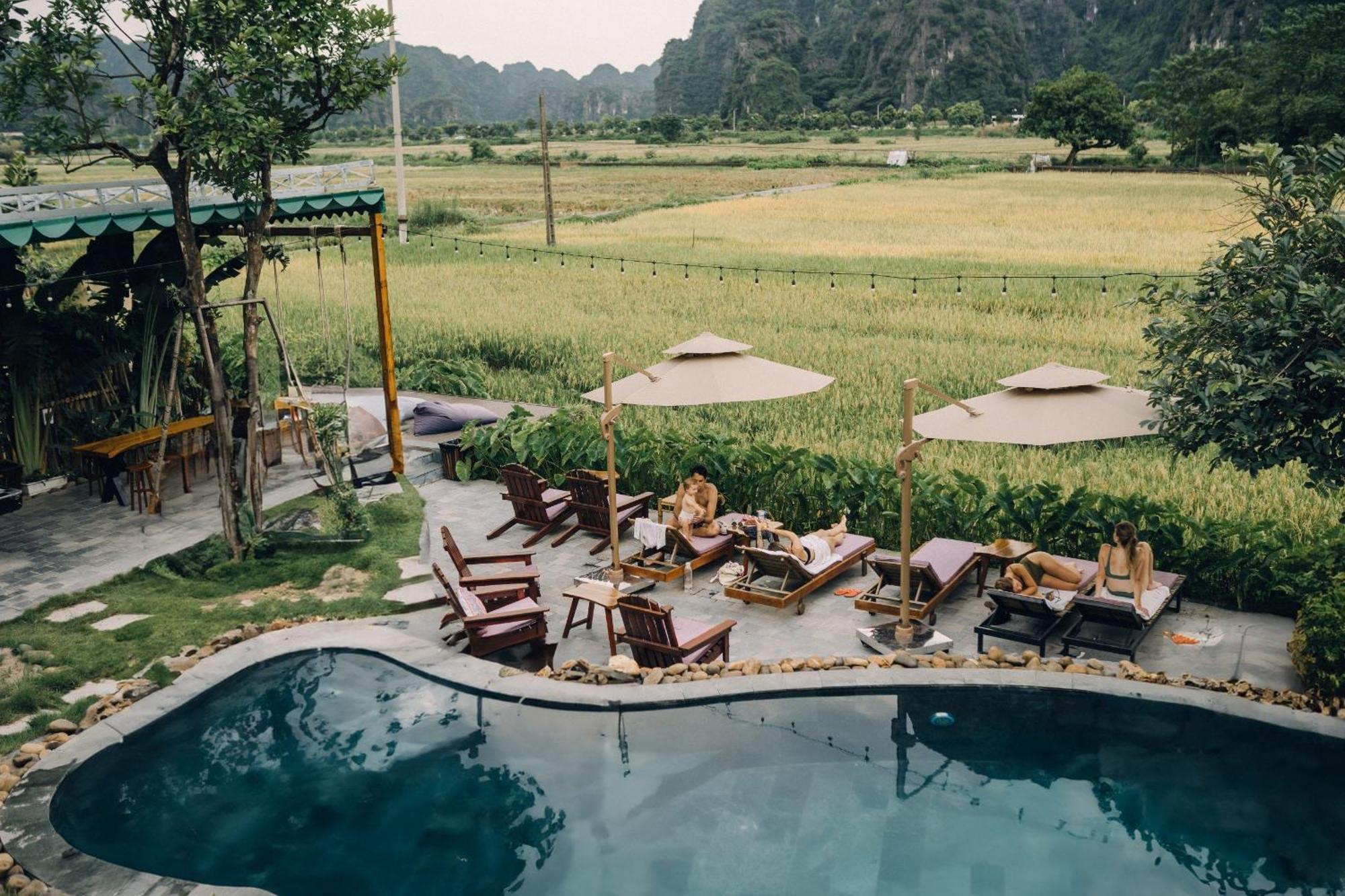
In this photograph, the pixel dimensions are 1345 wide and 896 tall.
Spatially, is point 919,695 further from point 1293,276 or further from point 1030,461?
point 1030,461

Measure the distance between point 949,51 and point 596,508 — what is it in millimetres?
172971

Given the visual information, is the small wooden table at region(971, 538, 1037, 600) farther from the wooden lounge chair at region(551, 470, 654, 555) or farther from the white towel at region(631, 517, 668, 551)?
the wooden lounge chair at region(551, 470, 654, 555)

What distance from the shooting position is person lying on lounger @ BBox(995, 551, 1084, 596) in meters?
9.60

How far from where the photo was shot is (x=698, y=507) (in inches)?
453

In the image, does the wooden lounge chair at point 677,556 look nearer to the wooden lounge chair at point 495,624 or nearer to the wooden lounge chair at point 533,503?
the wooden lounge chair at point 533,503

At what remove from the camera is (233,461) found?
12.1 metres

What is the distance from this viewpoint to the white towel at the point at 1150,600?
9102 millimetres

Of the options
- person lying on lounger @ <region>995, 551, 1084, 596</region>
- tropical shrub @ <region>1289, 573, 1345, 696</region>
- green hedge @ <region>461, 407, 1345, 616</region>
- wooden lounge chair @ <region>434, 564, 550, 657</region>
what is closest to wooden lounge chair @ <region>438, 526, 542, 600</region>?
wooden lounge chair @ <region>434, 564, 550, 657</region>

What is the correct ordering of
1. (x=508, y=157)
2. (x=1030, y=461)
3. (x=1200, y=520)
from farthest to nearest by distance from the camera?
(x=508, y=157) < (x=1030, y=461) < (x=1200, y=520)

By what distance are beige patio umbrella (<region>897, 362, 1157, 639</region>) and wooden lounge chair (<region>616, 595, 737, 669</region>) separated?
1.55m

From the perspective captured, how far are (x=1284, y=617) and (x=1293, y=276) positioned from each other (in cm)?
343

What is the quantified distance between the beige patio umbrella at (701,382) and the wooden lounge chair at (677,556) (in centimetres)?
21

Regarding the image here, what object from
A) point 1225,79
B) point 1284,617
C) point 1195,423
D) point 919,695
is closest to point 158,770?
point 919,695

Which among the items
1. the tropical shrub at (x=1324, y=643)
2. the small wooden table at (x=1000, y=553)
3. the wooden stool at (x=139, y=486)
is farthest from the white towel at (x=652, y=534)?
the wooden stool at (x=139, y=486)
